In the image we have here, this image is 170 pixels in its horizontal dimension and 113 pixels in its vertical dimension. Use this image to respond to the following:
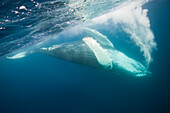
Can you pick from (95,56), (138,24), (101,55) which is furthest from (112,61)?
(138,24)

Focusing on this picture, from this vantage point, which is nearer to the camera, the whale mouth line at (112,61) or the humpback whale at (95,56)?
the whale mouth line at (112,61)

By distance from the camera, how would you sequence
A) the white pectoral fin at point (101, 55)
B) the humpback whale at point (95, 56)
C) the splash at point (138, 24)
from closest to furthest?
1. the white pectoral fin at point (101, 55)
2. the humpback whale at point (95, 56)
3. the splash at point (138, 24)

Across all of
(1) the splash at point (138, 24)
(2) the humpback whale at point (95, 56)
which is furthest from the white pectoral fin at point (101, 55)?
(1) the splash at point (138, 24)

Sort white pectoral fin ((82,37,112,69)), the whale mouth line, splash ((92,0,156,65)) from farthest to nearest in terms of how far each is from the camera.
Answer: splash ((92,0,156,65)) → the whale mouth line → white pectoral fin ((82,37,112,69))

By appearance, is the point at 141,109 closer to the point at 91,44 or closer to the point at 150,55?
the point at 150,55

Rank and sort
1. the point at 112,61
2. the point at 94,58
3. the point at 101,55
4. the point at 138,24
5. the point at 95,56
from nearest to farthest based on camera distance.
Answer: the point at 101,55
the point at 95,56
the point at 94,58
the point at 112,61
the point at 138,24

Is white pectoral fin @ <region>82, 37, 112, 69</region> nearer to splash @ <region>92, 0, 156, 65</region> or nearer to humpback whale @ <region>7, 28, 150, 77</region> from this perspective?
humpback whale @ <region>7, 28, 150, 77</region>

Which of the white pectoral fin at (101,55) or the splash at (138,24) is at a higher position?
the splash at (138,24)

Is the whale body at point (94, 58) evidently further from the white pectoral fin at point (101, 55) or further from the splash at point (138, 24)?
the splash at point (138, 24)

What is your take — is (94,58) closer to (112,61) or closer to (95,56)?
(95,56)

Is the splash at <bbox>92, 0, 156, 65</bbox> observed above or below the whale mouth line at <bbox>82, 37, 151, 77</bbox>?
above

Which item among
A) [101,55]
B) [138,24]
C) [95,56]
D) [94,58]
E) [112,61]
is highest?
[138,24]

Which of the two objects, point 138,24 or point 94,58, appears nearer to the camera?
point 94,58

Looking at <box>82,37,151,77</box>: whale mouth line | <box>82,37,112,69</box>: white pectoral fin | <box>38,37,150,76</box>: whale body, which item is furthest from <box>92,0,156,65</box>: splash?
<box>82,37,112,69</box>: white pectoral fin
